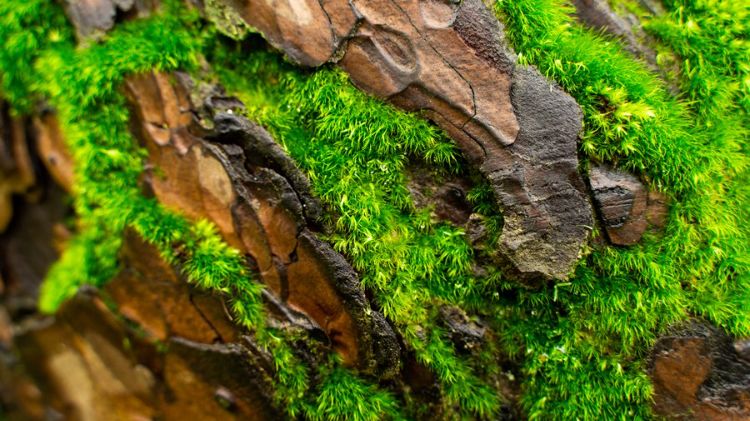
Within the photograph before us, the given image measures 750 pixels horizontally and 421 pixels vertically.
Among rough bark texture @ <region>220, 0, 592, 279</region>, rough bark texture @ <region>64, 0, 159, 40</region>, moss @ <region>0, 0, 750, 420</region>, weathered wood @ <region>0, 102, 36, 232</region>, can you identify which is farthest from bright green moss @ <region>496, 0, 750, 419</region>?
weathered wood @ <region>0, 102, 36, 232</region>

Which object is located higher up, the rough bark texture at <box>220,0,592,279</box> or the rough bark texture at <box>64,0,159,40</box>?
the rough bark texture at <box>64,0,159,40</box>

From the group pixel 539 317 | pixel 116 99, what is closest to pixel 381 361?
pixel 539 317

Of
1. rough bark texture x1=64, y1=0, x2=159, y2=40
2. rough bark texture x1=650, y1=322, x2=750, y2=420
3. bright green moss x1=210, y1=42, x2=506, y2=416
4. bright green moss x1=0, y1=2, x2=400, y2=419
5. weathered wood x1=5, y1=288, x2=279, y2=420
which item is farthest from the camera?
rough bark texture x1=64, y1=0, x2=159, y2=40

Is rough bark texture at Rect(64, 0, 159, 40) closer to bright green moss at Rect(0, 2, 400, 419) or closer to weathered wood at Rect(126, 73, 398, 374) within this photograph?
bright green moss at Rect(0, 2, 400, 419)

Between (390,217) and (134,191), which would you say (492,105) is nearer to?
(390,217)

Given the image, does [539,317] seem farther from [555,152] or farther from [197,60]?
[197,60]

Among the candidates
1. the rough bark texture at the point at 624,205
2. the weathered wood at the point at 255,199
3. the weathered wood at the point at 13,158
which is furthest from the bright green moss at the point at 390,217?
the weathered wood at the point at 13,158

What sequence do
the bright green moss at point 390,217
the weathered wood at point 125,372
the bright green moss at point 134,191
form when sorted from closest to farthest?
the bright green moss at point 390,217
the bright green moss at point 134,191
the weathered wood at point 125,372

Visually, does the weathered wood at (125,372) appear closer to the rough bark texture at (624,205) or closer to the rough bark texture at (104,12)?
the rough bark texture at (104,12)
